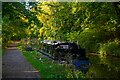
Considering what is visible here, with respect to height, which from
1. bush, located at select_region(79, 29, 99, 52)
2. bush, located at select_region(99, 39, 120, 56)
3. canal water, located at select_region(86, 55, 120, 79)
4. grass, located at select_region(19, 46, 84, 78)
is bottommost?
canal water, located at select_region(86, 55, 120, 79)

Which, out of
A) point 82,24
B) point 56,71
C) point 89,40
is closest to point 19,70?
point 56,71

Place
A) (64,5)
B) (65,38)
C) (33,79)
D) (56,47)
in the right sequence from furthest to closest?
(65,38) < (64,5) < (56,47) < (33,79)

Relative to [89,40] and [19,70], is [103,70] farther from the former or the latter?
[89,40]

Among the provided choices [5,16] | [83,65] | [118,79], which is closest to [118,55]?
[83,65]

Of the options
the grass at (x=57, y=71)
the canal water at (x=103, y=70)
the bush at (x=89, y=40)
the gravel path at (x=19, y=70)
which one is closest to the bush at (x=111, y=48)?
the bush at (x=89, y=40)

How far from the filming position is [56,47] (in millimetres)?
27312

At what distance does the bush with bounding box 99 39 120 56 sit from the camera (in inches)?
1243

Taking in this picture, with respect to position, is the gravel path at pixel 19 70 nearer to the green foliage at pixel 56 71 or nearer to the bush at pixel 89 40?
the green foliage at pixel 56 71

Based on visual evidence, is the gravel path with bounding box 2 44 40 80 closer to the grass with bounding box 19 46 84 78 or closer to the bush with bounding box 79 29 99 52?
the grass with bounding box 19 46 84 78

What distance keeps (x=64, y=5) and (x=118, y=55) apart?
9838 millimetres

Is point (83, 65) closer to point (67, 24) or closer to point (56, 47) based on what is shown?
point (56, 47)

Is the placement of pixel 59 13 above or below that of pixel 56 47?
above

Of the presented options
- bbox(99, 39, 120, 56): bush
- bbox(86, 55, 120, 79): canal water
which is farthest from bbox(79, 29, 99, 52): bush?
bbox(86, 55, 120, 79): canal water

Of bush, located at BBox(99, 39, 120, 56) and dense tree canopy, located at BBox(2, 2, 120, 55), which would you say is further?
bush, located at BBox(99, 39, 120, 56)
